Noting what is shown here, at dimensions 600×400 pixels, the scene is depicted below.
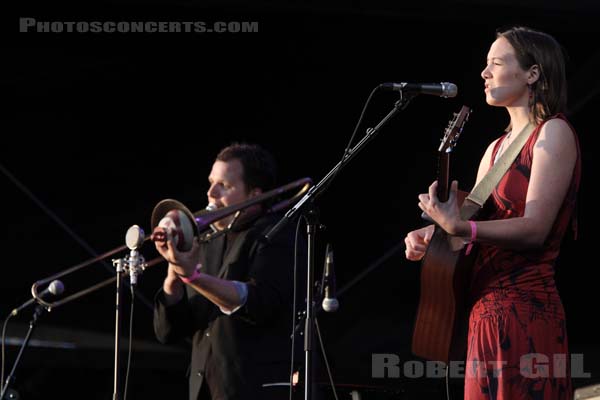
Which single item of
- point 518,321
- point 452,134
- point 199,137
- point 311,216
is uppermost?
point 199,137

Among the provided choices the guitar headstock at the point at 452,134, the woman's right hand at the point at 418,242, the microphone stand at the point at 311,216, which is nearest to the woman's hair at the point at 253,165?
the microphone stand at the point at 311,216

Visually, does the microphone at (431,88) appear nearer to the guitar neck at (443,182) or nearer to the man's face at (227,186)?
the guitar neck at (443,182)

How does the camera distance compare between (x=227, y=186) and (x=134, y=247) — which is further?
(x=227, y=186)

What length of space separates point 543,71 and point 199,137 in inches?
137

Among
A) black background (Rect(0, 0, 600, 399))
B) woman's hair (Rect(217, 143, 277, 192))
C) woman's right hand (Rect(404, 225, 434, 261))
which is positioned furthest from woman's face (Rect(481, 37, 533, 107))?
black background (Rect(0, 0, 600, 399))

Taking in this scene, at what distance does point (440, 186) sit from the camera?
2.29m

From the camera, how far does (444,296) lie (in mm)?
2330

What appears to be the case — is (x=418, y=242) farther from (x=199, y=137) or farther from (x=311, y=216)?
(x=199, y=137)

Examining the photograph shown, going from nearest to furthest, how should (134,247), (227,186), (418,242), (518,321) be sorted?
(518,321) → (418,242) → (134,247) → (227,186)

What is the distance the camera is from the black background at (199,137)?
5074 millimetres

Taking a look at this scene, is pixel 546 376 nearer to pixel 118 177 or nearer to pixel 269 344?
pixel 269 344

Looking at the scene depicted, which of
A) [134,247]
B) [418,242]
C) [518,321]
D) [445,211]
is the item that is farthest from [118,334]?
[518,321]

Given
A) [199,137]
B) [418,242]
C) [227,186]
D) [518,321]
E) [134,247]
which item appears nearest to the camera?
[518,321]

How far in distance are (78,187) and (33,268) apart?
585 mm
